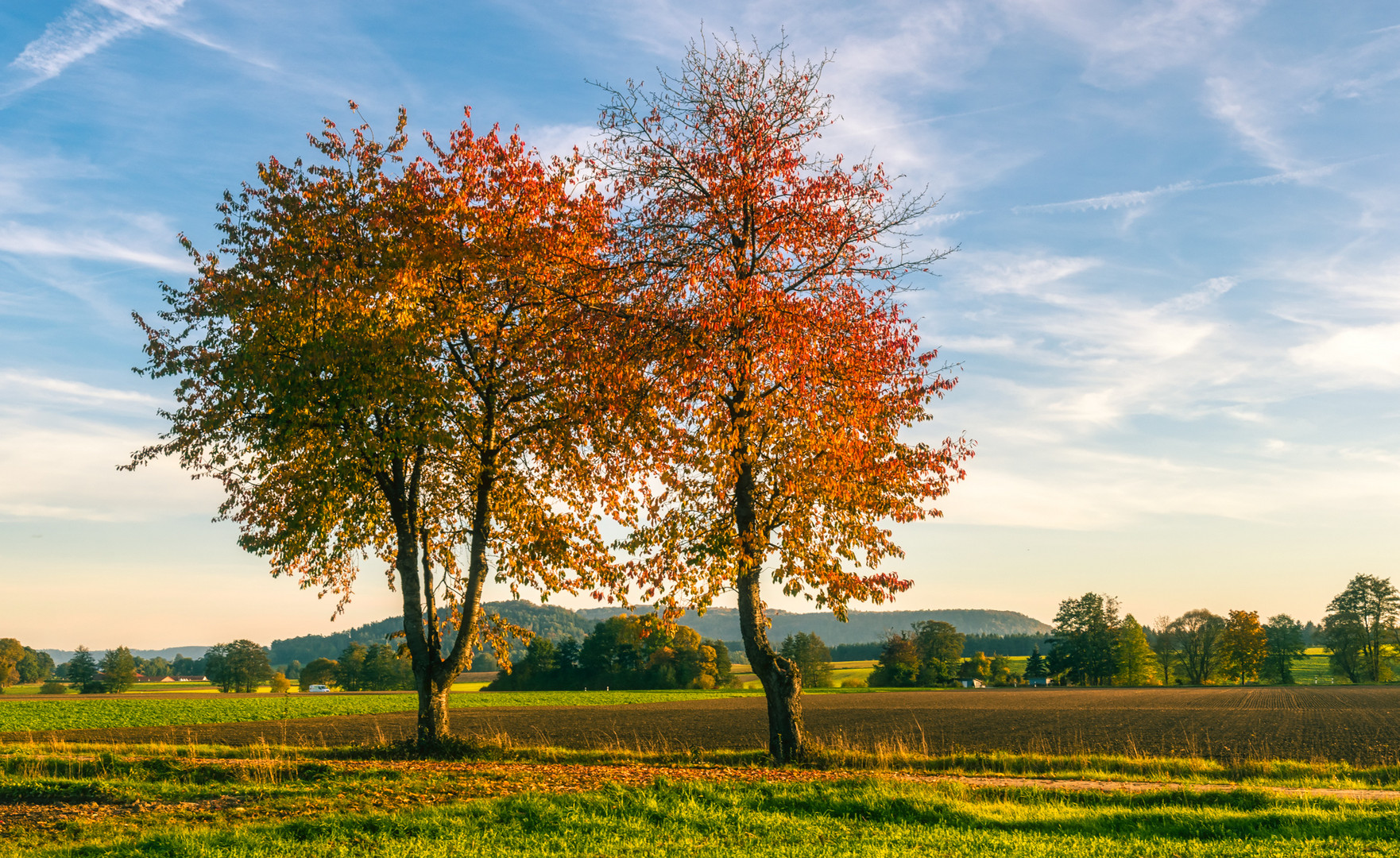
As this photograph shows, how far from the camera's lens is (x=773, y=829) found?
9.62 meters

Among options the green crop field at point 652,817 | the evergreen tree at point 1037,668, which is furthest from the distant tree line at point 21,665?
the evergreen tree at point 1037,668

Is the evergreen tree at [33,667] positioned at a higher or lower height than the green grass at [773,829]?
lower

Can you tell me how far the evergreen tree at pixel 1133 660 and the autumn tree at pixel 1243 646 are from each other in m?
9.35

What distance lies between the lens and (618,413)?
17.0 meters

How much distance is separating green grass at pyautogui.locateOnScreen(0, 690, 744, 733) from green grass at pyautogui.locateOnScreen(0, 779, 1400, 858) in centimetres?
3110

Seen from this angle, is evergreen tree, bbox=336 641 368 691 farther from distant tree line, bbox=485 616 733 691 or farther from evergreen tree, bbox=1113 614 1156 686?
evergreen tree, bbox=1113 614 1156 686

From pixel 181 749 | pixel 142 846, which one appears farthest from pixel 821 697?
pixel 142 846

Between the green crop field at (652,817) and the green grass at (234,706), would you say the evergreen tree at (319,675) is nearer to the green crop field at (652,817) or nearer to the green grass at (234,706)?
the green grass at (234,706)

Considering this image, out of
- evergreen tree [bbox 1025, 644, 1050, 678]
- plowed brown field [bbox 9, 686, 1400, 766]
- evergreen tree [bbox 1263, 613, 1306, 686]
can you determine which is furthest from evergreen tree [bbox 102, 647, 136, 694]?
evergreen tree [bbox 1263, 613, 1306, 686]

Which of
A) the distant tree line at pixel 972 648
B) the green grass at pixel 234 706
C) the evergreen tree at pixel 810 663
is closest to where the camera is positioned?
the green grass at pixel 234 706

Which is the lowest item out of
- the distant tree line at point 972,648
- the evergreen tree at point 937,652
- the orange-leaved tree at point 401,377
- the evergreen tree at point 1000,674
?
the distant tree line at point 972,648

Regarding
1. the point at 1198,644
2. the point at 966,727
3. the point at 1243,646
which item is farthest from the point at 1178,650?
the point at 966,727

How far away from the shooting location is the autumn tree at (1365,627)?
10012cm

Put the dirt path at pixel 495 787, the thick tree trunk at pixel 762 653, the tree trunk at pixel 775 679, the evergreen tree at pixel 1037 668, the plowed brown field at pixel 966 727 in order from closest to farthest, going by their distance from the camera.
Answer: the dirt path at pixel 495 787
the thick tree trunk at pixel 762 653
the tree trunk at pixel 775 679
the plowed brown field at pixel 966 727
the evergreen tree at pixel 1037 668
